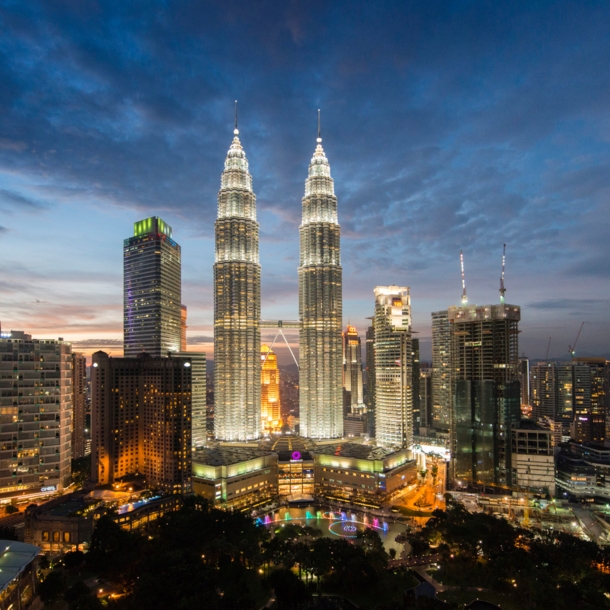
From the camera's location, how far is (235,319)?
107m

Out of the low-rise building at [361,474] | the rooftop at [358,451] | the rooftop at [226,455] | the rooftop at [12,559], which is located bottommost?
the low-rise building at [361,474]

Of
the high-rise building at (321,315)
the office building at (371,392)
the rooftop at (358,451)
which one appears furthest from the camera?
the office building at (371,392)

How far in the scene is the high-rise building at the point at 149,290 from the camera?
110 metres

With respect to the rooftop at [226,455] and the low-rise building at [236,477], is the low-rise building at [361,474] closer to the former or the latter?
the low-rise building at [236,477]

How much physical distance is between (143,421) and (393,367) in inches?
2150

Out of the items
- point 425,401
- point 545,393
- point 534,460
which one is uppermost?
point 545,393

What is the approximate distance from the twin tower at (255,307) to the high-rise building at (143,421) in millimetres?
Answer: 29379

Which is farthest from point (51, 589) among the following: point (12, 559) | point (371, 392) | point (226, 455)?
point (371, 392)

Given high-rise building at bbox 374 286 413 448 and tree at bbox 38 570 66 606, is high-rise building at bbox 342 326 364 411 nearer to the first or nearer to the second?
high-rise building at bbox 374 286 413 448

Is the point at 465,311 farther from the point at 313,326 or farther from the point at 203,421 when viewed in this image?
the point at 203,421

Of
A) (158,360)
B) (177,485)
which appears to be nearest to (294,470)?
(177,485)

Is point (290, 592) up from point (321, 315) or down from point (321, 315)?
down

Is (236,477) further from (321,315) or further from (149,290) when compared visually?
(149,290)

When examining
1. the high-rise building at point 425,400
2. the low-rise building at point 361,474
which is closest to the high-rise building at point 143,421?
the low-rise building at point 361,474
